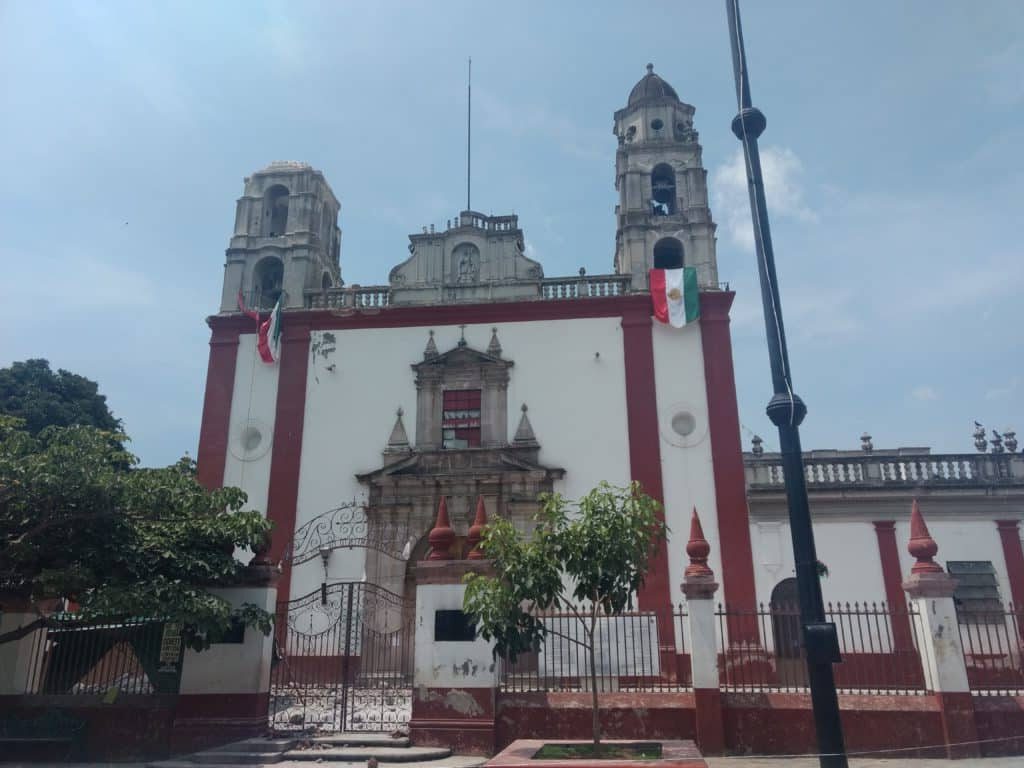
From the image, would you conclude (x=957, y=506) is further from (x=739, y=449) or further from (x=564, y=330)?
(x=564, y=330)

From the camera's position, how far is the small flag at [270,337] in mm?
18766

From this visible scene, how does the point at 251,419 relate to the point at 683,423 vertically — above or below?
above

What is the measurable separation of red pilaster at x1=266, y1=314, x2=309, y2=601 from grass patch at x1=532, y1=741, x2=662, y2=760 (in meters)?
10.2

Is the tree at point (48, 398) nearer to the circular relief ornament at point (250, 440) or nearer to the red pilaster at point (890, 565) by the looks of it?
the circular relief ornament at point (250, 440)

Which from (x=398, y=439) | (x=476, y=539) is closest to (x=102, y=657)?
(x=476, y=539)

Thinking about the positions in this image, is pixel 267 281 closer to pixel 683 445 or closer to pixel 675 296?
pixel 675 296

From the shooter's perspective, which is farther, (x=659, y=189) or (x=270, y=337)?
(x=659, y=189)

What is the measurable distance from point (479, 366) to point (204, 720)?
9.87 meters

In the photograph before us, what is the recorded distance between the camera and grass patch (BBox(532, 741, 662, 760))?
7.55 meters

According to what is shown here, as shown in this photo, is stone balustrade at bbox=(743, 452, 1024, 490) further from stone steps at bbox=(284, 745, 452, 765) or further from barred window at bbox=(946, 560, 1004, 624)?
stone steps at bbox=(284, 745, 452, 765)

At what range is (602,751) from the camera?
7.89 meters

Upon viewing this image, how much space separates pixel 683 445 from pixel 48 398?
16923 mm

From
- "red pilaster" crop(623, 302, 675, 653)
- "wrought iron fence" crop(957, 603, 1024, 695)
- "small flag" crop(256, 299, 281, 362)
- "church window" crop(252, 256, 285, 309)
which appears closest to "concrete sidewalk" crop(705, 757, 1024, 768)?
"wrought iron fence" crop(957, 603, 1024, 695)

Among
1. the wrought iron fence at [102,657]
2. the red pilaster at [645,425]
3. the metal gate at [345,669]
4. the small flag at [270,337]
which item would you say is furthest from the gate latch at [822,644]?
the small flag at [270,337]
